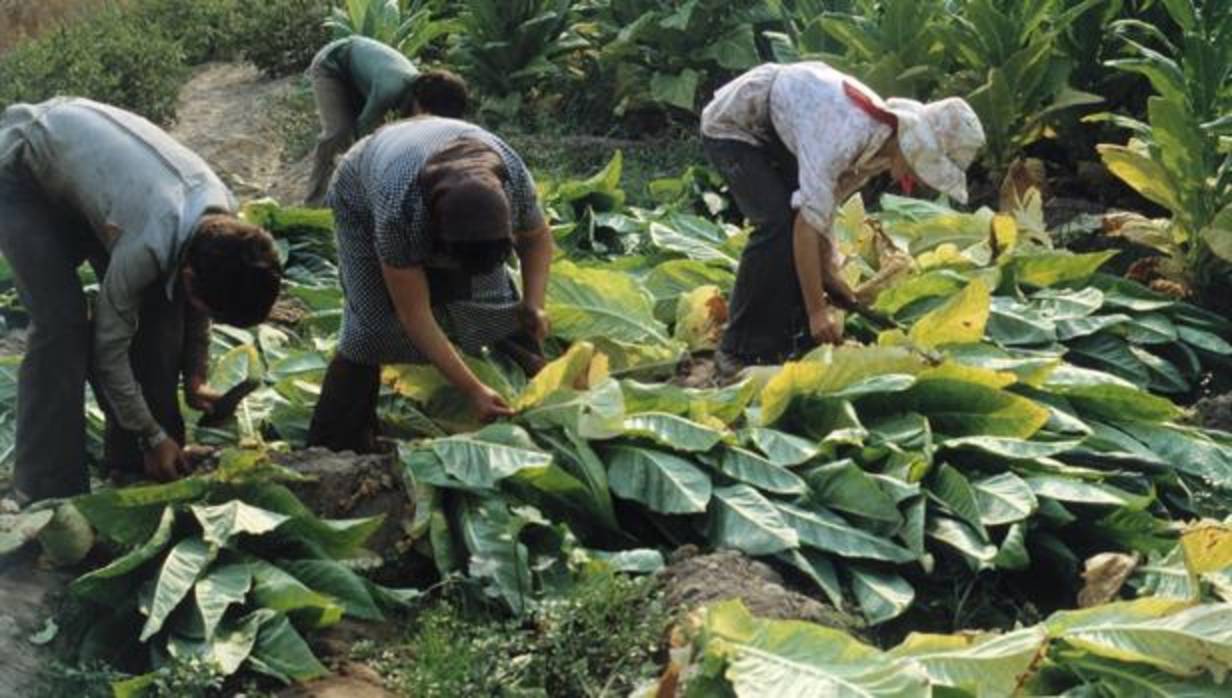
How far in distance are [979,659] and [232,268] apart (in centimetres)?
198

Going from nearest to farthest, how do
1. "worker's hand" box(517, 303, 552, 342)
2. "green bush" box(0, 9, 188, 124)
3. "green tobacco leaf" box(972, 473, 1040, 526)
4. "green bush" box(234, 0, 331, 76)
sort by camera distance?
"green tobacco leaf" box(972, 473, 1040, 526) → "worker's hand" box(517, 303, 552, 342) → "green bush" box(0, 9, 188, 124) → "green bush" box(234, 0, 331, 76)

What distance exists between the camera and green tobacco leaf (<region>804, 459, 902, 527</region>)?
5.00m

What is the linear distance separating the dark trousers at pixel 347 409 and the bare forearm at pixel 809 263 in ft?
4.36

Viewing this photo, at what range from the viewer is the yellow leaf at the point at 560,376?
17.3ft

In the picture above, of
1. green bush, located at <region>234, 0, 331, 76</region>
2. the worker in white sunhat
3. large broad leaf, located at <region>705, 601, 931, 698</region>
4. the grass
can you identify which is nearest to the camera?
large broad leaf, located at <region>705, 601, 931, 698</region>

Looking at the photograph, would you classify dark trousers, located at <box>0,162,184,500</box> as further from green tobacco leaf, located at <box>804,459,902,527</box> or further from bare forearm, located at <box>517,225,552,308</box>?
green tobacco leaf, located at <box>804,459,902,527</box>

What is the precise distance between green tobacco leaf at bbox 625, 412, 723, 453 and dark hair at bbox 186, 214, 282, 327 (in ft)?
3.56

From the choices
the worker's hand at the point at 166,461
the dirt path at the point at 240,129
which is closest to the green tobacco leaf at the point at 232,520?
the worker's hand at the point at 166,461

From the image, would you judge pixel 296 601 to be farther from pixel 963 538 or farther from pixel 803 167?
pixel 803 167

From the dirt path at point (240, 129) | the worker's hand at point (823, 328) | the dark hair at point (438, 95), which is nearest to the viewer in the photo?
the worker's hand at point (823, 328)

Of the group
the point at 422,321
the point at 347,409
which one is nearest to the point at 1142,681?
the point at 422,321

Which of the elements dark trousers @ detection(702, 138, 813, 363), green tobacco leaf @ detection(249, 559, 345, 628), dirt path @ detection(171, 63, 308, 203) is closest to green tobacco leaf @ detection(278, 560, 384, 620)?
green tobacco leaf @ detection(249, 559, 345, 628)

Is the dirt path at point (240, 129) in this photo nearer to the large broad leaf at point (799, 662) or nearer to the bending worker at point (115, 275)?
the bending worker at point (115, 275)

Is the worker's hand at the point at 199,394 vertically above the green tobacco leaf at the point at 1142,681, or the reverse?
the green tobacco leaf at the point at 1142,681
